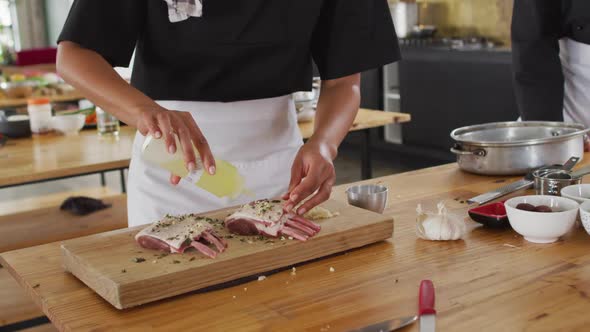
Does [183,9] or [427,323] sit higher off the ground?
[183,9]

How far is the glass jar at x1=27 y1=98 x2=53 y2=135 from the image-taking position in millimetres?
3473

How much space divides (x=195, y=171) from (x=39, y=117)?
239 cm

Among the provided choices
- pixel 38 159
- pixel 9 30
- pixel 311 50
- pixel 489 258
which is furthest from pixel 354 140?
pixel 9 30

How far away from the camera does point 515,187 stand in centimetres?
175

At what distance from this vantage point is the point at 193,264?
127cm

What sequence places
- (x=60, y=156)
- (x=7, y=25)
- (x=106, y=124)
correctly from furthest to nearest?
(x=7, y=25), (x=106, y=124), (x=60, y=156)

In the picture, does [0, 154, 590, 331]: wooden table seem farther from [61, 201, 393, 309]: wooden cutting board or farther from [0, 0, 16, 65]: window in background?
[0, 0, 16, 65]: window in background

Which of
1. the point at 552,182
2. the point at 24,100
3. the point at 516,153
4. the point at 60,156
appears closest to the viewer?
the point at 552,182

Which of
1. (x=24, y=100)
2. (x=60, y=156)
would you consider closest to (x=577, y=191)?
(x=60, y=156)

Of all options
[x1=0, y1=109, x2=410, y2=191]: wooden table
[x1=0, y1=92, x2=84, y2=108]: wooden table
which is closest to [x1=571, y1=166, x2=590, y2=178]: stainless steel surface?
[x1=0, y1=109, x2=410, y2=191]: wooden table

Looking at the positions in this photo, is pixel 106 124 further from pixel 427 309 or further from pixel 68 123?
pixel 427 309

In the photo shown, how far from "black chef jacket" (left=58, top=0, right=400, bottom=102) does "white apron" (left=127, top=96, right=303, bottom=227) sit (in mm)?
34

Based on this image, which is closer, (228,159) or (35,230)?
(228,159)

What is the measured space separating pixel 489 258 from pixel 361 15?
0.76 meters
